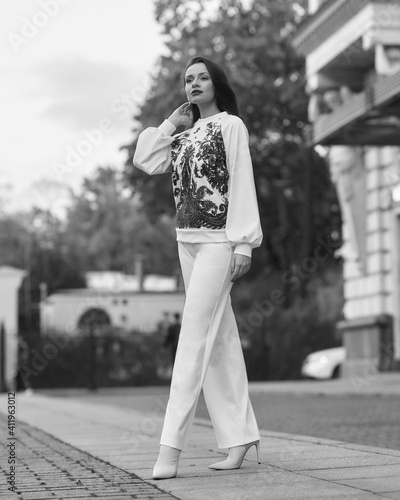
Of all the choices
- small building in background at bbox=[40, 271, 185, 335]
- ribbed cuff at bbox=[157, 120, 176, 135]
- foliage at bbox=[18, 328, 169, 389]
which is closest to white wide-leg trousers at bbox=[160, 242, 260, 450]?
ribbed cuff at bbox=[157, 120, 176, 135]

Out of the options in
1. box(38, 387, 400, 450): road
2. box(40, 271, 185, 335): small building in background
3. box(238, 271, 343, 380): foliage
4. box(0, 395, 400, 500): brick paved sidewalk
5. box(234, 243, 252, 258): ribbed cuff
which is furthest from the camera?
box(40, 271, 185, 335): small building in background

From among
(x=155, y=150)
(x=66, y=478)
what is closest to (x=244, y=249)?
(x=155, y=150)

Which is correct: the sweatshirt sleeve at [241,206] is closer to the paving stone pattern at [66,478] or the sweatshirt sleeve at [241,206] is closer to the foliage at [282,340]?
the paving stone pattern at [66,478]

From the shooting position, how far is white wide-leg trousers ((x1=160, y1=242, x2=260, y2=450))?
5230mm

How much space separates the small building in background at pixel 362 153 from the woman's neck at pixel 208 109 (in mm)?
13740

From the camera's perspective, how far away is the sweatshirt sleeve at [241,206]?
5.29m

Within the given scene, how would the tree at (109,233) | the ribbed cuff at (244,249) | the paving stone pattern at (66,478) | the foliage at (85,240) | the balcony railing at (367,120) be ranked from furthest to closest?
the tree at (109,233) → the foliage at (85,240) → the balcony railing at (367,120) → the ribbed cuff at (244,249) → the paving stone pattern at (66,478)

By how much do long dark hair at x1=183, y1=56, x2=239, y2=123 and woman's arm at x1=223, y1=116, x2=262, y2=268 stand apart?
31 cm

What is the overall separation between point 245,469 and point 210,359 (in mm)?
596

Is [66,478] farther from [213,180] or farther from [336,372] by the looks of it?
[336,372]

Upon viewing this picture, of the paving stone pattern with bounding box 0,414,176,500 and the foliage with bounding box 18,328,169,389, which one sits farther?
the foliage with bounding box 18,328,169,389

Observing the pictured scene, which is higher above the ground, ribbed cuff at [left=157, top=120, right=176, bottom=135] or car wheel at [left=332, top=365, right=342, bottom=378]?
ribbed cuff at [left=157, top=120, right=176, bottom=135]

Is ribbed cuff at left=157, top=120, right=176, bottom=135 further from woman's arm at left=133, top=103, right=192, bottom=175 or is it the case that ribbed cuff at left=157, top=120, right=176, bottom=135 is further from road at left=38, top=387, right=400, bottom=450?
road at left=38, top=387, right=400, bottom=450

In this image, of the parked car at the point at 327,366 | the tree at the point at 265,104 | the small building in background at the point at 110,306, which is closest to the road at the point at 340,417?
the parked car at the point at 327,366
